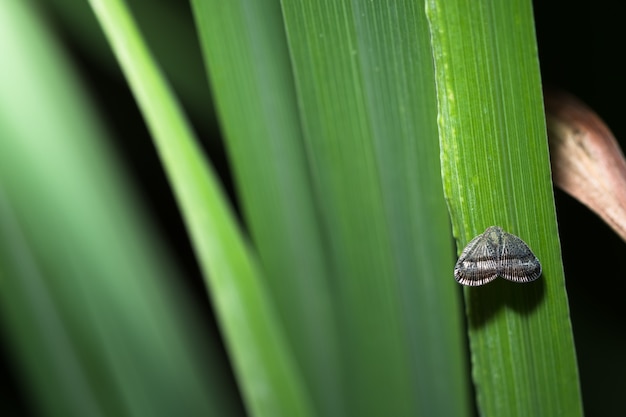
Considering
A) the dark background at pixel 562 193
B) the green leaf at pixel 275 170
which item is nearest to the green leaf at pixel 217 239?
the green leaf at pixel 275 170

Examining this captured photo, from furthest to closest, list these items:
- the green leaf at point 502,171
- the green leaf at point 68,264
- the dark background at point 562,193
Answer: the dark background at point 562,193
the green leaf at point 68,264
the green leaf at point 502,171

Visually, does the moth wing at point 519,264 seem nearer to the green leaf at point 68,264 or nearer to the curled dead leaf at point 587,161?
the curled dead leaf at point 587,161

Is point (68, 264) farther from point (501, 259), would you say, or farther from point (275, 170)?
point (501, 259)

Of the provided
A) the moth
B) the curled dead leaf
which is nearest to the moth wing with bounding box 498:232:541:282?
the moth

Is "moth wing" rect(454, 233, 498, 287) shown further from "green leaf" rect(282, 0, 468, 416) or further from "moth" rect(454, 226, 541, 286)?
"green leaf" rect(282, 0, 468, 416)

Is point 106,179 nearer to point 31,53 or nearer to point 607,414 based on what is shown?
point 31,53

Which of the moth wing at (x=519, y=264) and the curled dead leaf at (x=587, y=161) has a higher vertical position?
the curled dead leaf at (x=587, y=161)
